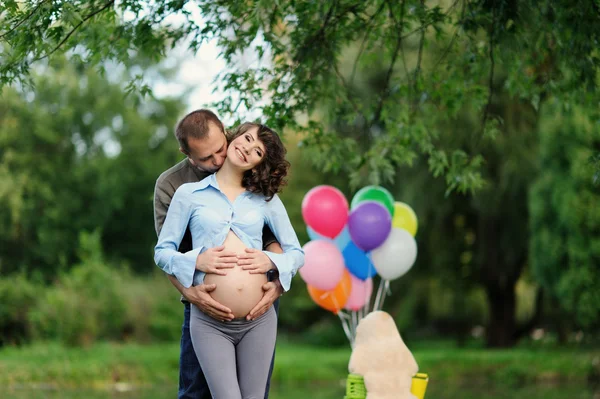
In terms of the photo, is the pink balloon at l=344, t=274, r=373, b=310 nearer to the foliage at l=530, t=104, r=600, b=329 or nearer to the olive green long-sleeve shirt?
the olive green long-sleeve shirt

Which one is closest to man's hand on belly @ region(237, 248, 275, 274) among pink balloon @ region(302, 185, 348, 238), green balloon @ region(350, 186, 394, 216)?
pink balloon @ region(302, 185, 348, 238)

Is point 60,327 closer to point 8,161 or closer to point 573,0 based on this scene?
point 8,161

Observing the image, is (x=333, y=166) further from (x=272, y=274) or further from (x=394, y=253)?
(x=272, y=274)

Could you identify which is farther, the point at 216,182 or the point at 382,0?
the point at 382,0

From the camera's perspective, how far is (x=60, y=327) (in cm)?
1489

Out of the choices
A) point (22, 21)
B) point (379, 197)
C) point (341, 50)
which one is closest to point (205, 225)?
point (22, 21)

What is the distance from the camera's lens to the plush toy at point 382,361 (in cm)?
654

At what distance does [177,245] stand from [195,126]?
60 centimetres

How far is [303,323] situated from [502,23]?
16.3 m

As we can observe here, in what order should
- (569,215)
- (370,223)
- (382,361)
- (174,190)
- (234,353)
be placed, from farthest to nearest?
(569,215) < (370,223) < (382,361) < (174,190) < (234,353)

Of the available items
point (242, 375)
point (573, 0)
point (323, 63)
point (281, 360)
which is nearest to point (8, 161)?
point (281, 360)

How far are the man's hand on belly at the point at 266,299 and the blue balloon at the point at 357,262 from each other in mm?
4712

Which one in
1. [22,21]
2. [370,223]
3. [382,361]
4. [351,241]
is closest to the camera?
[22,21]

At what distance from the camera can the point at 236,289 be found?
382 cm
